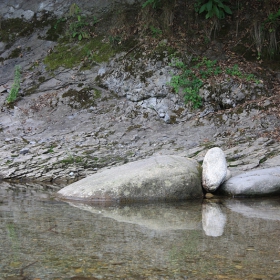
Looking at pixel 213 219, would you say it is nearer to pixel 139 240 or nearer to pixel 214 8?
pixel 139 240

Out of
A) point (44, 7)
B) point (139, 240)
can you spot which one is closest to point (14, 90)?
point (44, 7)

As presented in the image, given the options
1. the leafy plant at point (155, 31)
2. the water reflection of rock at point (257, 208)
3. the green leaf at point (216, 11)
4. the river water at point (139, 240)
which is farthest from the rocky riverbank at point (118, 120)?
the river water at point (139, 240)

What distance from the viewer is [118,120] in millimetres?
9906

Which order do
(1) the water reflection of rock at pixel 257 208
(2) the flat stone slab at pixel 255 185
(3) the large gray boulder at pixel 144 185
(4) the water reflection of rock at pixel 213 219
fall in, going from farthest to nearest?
1. (2) the flat stone slab at pixel 255 185
2. (3) the large gray boulder at pixel 144 185
3. (1) the water reflection of rock at pixel 257 208
4. (4) the water reflection of rock at pixel 213 219

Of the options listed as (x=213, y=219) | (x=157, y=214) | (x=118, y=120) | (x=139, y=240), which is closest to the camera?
(x=139, y=240)

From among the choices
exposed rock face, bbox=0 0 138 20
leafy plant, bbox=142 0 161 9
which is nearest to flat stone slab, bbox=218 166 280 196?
leafy plant, bbox=142 0 161 9

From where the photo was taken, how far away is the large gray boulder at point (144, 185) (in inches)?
229

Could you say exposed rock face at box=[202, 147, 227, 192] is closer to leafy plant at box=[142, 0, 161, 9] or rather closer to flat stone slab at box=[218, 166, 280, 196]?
flat stone slab at box=[218, 166, 280, 196]

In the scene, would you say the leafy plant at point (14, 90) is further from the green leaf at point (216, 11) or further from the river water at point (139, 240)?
the river water at point (139, 240)

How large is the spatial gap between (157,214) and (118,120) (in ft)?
17.1

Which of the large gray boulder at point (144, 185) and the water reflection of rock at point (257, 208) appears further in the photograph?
the large gray boulder at point (144, 185)

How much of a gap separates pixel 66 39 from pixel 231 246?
10684mm

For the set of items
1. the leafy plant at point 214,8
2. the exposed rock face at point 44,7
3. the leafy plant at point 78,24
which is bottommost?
the leafy plant at point 214,8

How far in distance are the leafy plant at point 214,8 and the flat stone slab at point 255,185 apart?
5761 mm
